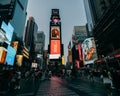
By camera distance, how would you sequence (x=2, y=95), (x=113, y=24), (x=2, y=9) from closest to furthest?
(x=2, y=95) < (x=113, y=24) < (x=2, y=9)

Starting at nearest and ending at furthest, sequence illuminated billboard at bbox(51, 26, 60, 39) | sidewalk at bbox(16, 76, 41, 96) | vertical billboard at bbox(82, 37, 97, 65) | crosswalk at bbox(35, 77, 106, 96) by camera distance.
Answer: crosswalk at bbox(35, 77, 106, 96), sidewalk at bbox(16, 76, 41, 96), vertical billboard at bbox(82, 37, 97, 65), illuminated billboard at bbox(51, 26, 60, 39)

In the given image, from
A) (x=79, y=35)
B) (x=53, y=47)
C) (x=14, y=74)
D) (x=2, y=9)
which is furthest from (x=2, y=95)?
(x=79, y=35)

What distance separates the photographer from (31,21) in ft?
650

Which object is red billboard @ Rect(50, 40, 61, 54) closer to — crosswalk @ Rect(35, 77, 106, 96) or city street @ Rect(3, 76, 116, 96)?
city street @ Rect(3, 76, 116, 96)

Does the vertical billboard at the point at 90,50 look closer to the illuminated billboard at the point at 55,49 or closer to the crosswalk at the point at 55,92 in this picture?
the illuminated billboard at the point at 55,49

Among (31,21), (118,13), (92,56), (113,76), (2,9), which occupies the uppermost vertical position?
(31,21)

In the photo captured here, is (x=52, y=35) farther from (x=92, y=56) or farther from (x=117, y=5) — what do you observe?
(x=117, y=5)

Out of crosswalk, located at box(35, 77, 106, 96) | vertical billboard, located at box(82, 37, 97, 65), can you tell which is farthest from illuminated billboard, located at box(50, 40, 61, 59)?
crosswalk, located at box(35, 77, 106, 96)

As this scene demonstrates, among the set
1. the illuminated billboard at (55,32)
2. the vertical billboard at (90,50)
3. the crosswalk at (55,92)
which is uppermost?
the illuminated billboard at (55,32)

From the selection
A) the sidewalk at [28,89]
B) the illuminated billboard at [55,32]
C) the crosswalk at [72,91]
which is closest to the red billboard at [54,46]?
the illuminated billboard at [55,32]

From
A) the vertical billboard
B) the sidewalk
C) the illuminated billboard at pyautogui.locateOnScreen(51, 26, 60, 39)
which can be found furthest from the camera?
the illuminated billboard at pyautogui.locateOnScreen(51, 26, 60, 39)

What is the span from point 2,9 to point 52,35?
5657 centimetres

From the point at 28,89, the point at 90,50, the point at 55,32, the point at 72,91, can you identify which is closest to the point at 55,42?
the point at 55,32

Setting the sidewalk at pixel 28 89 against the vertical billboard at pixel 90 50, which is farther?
the vertical billboard at pixel 90 50
